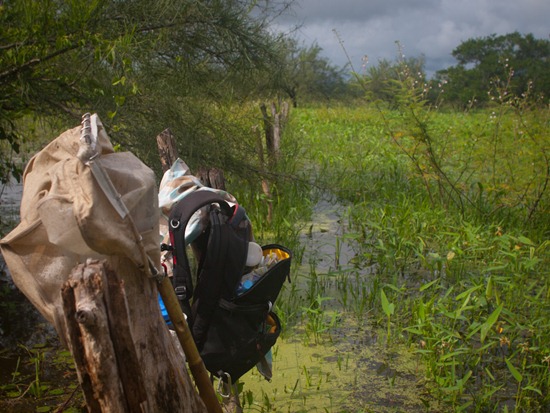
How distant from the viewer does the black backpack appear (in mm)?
2271

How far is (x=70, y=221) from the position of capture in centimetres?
160

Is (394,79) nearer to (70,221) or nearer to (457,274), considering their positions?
(457,274)

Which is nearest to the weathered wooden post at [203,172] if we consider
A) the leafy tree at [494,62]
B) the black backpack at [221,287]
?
the black backpack at [221,287]

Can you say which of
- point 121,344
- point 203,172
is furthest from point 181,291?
point 203,172

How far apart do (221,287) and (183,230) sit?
28 centimetres

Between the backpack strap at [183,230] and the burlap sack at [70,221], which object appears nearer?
the burlap sack at [70,221]

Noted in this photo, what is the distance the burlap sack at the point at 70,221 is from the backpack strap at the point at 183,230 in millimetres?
391

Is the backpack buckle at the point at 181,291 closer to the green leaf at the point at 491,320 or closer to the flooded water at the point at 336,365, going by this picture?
the flooded water at the point at 336,365

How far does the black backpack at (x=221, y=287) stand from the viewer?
227 centimetres

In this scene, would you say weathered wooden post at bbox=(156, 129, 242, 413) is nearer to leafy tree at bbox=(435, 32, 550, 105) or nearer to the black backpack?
the black backpack

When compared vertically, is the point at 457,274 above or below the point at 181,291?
below

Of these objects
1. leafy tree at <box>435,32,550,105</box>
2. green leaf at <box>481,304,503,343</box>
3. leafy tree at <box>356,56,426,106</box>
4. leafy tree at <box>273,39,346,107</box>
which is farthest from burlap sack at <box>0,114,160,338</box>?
leafy tree at <box>435,32,550,105</box>

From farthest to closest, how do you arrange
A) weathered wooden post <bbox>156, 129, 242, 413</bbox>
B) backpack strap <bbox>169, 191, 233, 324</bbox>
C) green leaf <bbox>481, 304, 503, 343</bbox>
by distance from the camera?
green leaf <bbox>481, 304, 503, 343</bbox>, weathered wooden post <bbox>156, 129, 242, 413</bbox>, backpack strap <bbox>169, 191, 233, 324</bbox>

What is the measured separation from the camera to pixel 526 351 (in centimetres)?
377
